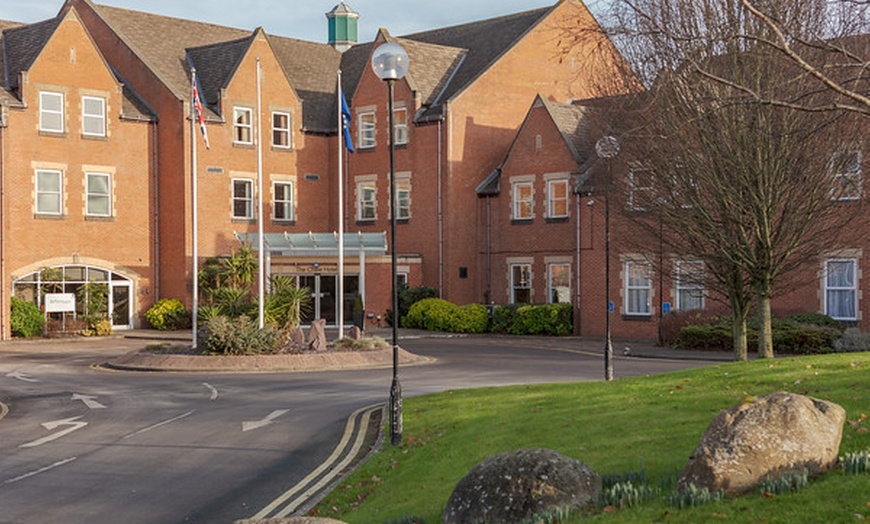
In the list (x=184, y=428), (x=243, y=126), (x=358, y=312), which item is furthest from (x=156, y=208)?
(x=184, y=428)

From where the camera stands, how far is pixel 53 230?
157ft

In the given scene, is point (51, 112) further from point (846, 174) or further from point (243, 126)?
point (846, 174)

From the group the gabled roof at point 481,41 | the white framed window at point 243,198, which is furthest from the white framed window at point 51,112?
the gabled roof at point 481,41

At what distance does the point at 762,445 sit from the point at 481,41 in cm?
4913

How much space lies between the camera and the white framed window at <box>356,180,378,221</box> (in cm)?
5562

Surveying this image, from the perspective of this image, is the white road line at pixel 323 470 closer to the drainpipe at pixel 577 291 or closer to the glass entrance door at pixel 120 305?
the drainpipe at pixel 577 291

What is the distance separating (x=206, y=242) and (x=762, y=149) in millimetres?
33923

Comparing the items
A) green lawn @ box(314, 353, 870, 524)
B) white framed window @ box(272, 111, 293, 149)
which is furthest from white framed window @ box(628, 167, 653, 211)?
white framed window @ box(272, 111, 293, 149)

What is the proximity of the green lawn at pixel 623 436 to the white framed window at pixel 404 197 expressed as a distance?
33.6 m

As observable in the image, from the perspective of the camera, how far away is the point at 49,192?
47.9 metres

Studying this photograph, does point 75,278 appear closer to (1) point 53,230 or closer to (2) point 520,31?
(1) point 53,230

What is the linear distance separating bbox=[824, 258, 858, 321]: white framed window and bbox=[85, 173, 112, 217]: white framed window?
29725 mm

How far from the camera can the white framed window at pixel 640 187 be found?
82.3ft

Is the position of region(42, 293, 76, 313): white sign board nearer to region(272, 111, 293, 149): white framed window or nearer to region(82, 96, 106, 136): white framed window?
region(82, 96, 106, 136): white framed window
